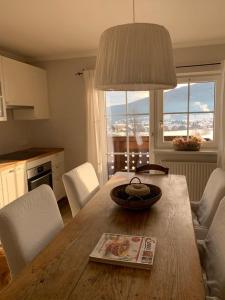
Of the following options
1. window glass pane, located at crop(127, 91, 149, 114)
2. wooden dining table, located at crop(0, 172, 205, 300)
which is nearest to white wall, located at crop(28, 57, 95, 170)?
window glass pane, located at crop(127, 91, 149, 114)

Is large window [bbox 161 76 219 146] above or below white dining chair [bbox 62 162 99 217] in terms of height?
above

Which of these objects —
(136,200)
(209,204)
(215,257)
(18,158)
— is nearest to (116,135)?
(18,158)

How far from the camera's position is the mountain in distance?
3.32m

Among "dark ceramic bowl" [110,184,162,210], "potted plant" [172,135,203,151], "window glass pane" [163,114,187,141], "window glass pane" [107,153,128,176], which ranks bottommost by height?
"window glass pane" [107,153,128,176]

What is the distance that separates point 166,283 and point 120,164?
2888mm

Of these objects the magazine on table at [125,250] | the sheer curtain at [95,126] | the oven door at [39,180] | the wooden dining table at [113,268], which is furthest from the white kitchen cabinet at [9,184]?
the magazine on table at [125,250]

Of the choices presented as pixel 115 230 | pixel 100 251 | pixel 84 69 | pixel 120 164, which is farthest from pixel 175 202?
pixel 84 69

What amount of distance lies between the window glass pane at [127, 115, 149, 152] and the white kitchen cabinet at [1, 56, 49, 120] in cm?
138

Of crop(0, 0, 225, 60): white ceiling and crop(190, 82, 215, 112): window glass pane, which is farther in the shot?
crop(190, 82, 215, 112): window glass pane

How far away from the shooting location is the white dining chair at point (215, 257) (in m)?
1.12

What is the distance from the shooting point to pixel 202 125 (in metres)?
3.40

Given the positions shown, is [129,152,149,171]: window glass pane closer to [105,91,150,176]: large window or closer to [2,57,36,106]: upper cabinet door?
[105,91,150,176]: large window

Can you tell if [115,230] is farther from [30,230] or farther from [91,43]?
[91,43]

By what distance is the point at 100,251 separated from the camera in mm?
1106
